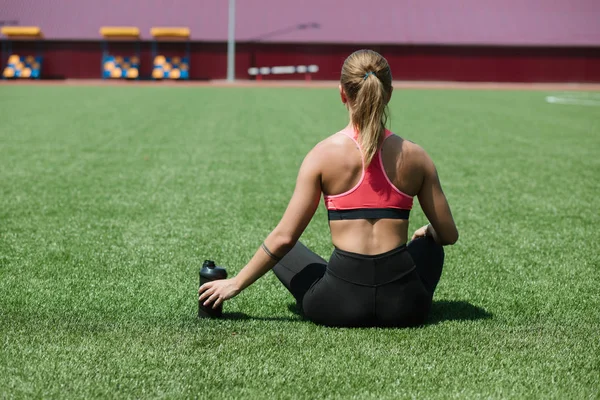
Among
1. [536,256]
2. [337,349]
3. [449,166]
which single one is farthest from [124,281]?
[449,166]

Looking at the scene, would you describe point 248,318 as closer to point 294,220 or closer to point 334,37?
point 294,220

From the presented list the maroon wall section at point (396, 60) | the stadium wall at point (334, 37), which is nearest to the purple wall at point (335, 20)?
the stadium wall at point (334, 37)

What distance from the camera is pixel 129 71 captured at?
42.5m

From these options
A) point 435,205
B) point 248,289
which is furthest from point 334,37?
point 435,205

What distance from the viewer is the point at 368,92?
3.59m

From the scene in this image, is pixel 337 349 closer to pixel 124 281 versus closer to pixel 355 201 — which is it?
pixel 355 201

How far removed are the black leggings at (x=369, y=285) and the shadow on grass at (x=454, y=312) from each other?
10.1 inches

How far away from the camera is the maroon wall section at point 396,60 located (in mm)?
44125

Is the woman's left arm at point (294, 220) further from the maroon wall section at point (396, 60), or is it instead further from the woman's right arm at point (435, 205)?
the maroon wall section at point (396, 60)

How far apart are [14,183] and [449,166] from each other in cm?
590

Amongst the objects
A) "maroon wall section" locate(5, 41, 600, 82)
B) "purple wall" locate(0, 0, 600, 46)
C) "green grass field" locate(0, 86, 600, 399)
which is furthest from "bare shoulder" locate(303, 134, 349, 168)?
"purple wall" locate(0, 0, 600, 46)

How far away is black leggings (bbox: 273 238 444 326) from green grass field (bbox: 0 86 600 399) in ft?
0.32

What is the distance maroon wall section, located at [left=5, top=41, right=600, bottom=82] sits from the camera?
145ft

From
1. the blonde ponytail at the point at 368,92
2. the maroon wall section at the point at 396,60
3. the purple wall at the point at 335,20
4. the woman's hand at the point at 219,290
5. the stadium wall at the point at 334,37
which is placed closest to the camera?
the blonde ponytail at the point at 368,92
